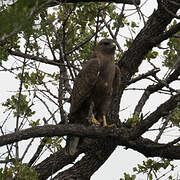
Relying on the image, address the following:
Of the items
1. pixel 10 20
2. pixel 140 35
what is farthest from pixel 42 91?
pixel 10 20

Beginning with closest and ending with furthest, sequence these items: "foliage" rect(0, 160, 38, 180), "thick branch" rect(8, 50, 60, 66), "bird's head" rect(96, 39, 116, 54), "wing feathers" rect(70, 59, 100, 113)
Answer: "foliage" rect(0, 160, 38, 180)
"wing feathers" rect(70, 59, 100, 113)
"thick branch" rect(8, 50, 60, 66)
"bird's head" rect(96, 39, 116, 54)

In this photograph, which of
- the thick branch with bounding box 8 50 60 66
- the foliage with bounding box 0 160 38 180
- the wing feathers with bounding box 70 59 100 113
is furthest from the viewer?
the thick branch with bounding box 8 50 60 66

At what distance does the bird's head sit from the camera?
638cm

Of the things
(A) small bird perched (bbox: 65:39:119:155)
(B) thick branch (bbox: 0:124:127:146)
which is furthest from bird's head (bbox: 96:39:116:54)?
(B) thick branch (bbox: 0:124:127:146)

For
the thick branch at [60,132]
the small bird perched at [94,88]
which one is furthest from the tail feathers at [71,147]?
the thick branch at [60,132]

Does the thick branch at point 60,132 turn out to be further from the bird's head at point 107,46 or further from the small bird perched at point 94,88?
the bird's head at point 107,46

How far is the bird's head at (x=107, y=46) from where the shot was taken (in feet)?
20.9

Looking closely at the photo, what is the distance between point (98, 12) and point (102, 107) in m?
1.32

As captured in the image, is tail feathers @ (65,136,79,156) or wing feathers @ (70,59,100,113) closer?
tail feathers @ (65,136,79,156)

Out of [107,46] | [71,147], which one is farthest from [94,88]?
[71,147]

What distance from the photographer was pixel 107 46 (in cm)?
641

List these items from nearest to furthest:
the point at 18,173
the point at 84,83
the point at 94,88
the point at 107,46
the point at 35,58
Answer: the point at 18,173
the point at 84,83
the point at 94,88
the point at 35,58
the point at 107,46

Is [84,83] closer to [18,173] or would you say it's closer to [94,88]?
[94,88]

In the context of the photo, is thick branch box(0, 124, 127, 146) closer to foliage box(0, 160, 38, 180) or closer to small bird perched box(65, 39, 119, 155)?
foliage box(0, 160, 38, 180)
